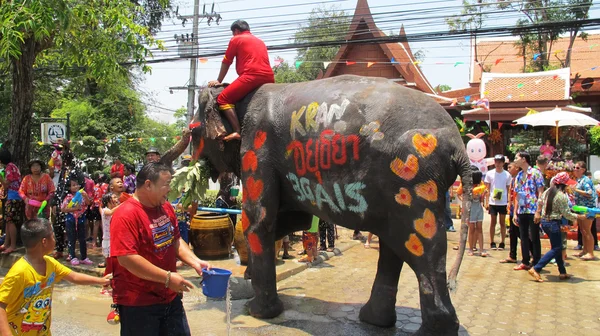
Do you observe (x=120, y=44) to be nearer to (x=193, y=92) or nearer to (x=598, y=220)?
(x=598, y=220)

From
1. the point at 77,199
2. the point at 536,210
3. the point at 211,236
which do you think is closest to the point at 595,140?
the point at 536,210

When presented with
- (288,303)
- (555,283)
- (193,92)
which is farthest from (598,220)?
(193,92)

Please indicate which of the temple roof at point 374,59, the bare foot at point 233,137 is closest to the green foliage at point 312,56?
the temple roof at point 374,59

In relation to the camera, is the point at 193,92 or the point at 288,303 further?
the point at 193,92

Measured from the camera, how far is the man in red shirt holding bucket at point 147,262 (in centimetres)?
306

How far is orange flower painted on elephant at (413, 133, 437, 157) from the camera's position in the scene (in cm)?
412

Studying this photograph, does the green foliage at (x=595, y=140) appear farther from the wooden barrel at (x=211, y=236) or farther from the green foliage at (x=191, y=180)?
the green foliage at (x=191, y=180)

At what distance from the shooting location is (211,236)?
763 cm

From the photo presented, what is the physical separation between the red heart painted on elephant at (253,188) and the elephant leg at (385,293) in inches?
53.9

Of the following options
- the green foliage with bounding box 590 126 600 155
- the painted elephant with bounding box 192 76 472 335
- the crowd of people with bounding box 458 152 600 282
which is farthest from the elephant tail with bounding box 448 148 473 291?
the green foliage with bounding box 590 126 600 155

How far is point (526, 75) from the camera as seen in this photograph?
1759 cm

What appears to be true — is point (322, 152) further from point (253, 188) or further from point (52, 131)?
point (52, 131)

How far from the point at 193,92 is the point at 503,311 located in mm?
17930

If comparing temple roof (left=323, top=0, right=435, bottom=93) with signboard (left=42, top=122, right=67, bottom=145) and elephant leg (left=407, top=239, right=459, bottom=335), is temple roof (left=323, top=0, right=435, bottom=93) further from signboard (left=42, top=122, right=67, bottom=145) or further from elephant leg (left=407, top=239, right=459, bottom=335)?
elephant leg (left=407, top=239, right=459, bottom=335)
